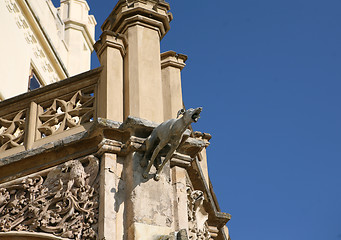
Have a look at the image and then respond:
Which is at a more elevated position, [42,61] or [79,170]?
[42,61]

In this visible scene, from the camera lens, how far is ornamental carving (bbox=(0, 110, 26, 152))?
862 cm

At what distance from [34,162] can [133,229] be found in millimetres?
1554

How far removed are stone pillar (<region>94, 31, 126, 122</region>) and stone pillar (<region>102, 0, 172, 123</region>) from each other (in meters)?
0.08

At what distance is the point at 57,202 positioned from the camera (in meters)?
7.82

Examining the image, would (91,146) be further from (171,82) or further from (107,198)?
(171,82)

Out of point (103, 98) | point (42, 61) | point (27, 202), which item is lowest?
point (27, 202)

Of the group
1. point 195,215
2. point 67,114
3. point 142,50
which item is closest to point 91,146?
→ point 67,114

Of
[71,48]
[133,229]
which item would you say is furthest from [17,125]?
[71,48]

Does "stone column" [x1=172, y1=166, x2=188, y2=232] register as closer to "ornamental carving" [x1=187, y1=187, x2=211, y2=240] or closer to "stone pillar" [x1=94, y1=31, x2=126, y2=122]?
"ornamental carving" [x1=187, y1=187, x2=211, y2=240]

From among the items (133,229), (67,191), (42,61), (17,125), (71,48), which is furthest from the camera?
(71,48)

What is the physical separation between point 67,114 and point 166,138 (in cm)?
144

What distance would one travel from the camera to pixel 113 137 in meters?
7.93

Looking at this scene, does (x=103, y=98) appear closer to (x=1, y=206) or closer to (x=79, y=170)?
(x=79, y=170)

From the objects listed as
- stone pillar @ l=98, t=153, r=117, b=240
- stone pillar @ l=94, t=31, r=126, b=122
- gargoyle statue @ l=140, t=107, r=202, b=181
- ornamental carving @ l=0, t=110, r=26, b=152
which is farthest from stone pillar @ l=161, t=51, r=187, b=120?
ornamental carving @ l=0, t=110, r=26, b=152
